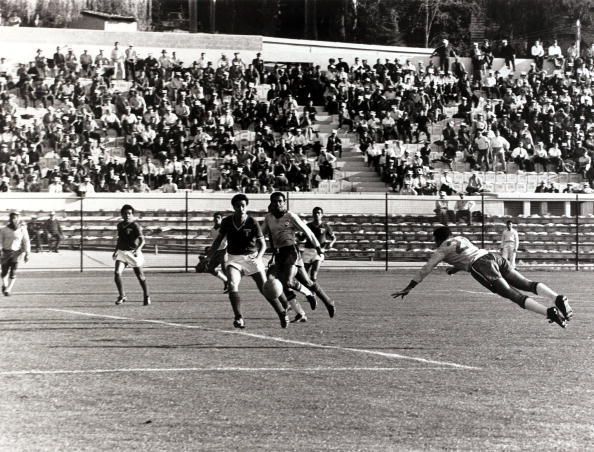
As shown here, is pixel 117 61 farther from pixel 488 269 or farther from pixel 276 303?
pixel 488 269

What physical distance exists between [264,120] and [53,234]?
9.68m

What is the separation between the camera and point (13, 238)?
24078mm

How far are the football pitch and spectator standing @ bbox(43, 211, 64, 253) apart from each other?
1514 centimetres

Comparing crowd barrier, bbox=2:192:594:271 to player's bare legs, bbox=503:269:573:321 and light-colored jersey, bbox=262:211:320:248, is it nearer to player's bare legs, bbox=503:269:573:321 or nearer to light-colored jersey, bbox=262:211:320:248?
light-colored jersey, bbox=262:211:320:248

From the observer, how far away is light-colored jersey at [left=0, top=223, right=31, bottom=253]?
2402 centimetres

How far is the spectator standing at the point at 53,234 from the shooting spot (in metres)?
34.9

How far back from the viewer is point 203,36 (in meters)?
45.5

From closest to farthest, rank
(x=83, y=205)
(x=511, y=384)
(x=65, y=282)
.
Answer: (x=511, y=384) → (x=65, y=282) → (x=83, y=205)

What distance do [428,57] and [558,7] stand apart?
8.03 metres

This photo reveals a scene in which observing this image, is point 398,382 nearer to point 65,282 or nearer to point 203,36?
point 65,282

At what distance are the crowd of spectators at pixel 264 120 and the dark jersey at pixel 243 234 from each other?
20.8 m

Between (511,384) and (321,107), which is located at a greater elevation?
(321,107)

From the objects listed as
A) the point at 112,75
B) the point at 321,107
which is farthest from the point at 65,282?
the point at 321,107

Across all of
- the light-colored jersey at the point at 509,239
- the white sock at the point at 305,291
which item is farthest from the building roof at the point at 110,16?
the white sock at the point at 305,291
